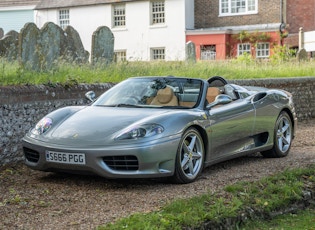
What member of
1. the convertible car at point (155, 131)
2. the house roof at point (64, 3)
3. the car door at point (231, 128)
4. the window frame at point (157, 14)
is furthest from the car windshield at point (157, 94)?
the house roof at point (64, 3)

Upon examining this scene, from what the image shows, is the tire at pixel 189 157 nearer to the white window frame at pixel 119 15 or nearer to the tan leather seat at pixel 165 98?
the tan leather seat at pixel 165 98

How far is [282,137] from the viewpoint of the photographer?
10.1 metres

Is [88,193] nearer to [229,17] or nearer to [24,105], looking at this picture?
[24,105]

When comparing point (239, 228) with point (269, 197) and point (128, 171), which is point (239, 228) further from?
point (128, 171)

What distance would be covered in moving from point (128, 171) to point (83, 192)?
555 millimetres

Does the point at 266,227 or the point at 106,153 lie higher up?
the point at 106,153

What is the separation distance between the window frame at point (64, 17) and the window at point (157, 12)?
6159mm

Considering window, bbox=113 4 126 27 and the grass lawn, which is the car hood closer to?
the grass lawn

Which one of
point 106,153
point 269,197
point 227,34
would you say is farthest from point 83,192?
point 227,34

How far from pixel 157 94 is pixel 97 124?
1260mm

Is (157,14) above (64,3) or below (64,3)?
below

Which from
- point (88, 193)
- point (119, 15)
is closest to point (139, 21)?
point (119, 15)

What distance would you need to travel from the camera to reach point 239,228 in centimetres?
610

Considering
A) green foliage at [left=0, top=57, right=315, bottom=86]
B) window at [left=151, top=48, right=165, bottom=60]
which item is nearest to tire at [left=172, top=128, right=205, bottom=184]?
green foliage at [left=0, top=57, right=315, bottom=86]
